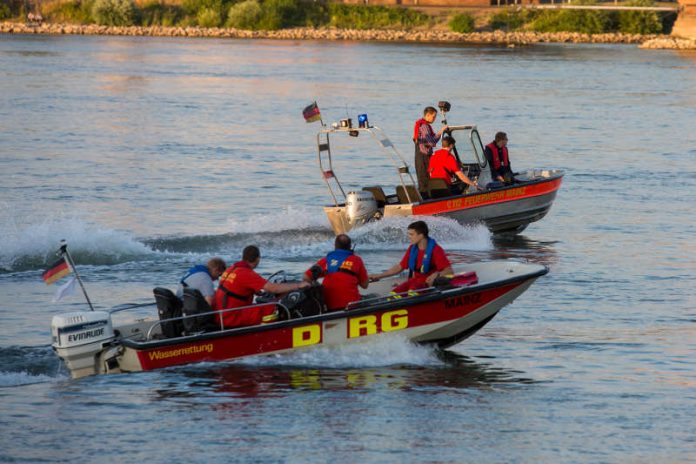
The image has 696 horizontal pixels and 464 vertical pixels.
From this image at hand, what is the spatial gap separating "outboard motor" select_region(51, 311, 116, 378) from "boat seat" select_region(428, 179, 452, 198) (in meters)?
8.77

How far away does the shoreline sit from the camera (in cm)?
11150

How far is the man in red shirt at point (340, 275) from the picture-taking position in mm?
13406

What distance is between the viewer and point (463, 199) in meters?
20.8

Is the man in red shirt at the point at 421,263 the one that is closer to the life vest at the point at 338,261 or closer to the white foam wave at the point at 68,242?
the life vest at the point at 338,261

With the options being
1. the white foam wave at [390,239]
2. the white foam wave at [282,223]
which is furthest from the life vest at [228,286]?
the white foam wave at [282,223]

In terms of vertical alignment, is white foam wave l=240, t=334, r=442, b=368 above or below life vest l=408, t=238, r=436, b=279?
below

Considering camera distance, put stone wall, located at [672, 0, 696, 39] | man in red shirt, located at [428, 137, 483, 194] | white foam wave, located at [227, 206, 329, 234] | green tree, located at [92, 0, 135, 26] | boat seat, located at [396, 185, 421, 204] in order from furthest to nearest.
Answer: green tree, located at [92, 0, 135, 26] < stone wall, located at [672, 0, 696, 39] < white foam wave, located at [227, 206, 329, 234] < man in red shirt, located at [428, 137, 483, 194] < boat seat, located at [396, 185, 421, 204]

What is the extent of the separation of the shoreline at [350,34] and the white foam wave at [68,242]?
9167 cm

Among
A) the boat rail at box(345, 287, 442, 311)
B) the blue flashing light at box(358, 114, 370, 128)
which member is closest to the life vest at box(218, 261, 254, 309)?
the boat rail at box(345, 287, 442, 311)

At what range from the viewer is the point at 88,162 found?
32.6 metres

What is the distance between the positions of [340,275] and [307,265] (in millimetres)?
6063

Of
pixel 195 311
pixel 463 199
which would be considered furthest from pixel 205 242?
pixel 195 311

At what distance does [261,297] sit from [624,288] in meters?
6.82

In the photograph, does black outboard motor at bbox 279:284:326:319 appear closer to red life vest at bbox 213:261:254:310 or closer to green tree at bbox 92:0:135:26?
red life vest at bbox 213:261:254:310
